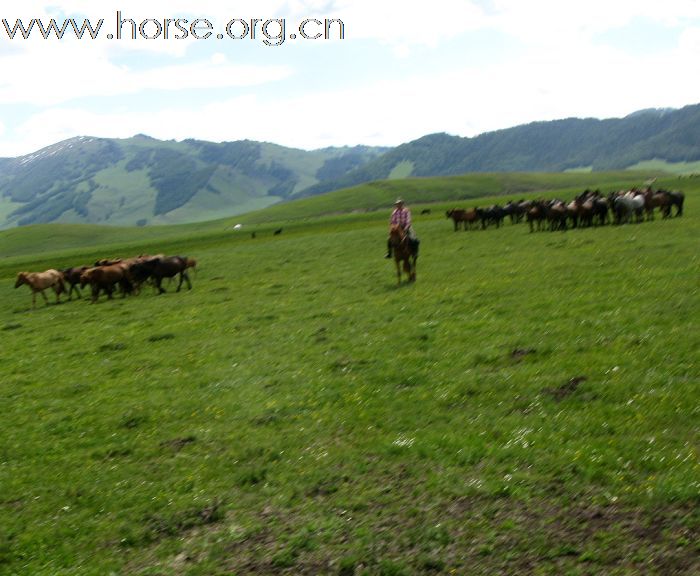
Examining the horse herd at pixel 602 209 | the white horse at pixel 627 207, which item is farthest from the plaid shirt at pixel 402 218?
the white horse at pixel 627 207

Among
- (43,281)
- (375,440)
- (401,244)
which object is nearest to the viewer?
(375,440)

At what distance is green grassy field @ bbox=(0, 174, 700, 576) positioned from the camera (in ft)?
24.8

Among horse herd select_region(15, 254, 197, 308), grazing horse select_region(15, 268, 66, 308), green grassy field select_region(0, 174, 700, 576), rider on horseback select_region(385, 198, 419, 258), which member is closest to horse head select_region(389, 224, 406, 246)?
rider on horseback select_region(385, 198, 419, 258)

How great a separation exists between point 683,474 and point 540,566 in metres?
2.54

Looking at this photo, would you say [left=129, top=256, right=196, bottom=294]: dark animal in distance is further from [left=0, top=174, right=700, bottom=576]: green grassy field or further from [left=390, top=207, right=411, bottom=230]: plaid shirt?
[left=390, top=207, right=411, bottom=230]: plaid shirt

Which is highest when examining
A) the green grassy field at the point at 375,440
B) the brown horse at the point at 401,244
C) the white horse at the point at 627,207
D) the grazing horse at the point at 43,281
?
the white horse at the point at 627,207

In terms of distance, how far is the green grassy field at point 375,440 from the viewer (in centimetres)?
757

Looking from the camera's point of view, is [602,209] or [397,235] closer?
[397,235]

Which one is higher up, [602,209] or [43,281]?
[602,209]

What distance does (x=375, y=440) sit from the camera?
10.5 meters

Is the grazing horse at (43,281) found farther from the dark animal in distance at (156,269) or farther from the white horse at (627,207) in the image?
the white horse at (627,207)

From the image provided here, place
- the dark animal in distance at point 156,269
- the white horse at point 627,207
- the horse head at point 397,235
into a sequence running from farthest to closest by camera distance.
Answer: the white horse at point 627,207, the dark animal in distance at point 156,269, the horse head at point 397,235

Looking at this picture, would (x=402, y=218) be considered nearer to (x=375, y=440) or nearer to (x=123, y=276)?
(x=123, y=276)

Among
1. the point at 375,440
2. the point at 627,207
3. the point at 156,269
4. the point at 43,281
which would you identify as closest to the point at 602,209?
the point at 627,207
